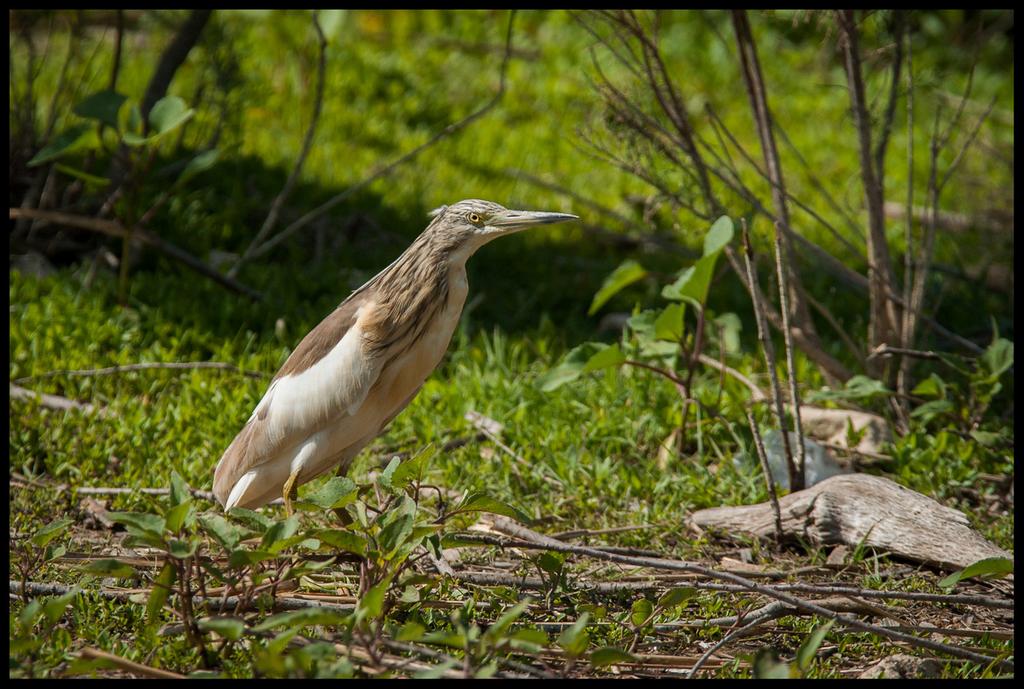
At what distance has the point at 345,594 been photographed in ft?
11.2

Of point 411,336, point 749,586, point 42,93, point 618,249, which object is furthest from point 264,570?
point 42,93

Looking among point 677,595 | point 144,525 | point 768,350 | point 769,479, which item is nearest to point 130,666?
point 144,525

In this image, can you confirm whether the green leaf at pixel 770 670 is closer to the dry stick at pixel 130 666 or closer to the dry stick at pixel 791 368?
the dry stick at pixel 130 666

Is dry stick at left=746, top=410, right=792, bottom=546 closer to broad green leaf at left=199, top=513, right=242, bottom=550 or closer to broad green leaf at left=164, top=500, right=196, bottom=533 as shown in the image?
broad green leaf at left=199, top=513, right=242, bottom=550

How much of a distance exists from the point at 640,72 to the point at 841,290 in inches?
78.2

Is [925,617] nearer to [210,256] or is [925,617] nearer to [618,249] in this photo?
→ [618,249]

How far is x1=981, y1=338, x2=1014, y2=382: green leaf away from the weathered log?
73cm

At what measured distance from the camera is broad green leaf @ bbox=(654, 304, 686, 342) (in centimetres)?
422

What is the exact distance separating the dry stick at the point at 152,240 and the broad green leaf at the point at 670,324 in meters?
2.22

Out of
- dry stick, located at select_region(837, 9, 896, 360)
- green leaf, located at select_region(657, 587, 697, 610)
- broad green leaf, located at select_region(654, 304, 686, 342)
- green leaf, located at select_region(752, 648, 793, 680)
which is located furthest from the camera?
dry stick, located at select_region(837, 9, 896, 360)

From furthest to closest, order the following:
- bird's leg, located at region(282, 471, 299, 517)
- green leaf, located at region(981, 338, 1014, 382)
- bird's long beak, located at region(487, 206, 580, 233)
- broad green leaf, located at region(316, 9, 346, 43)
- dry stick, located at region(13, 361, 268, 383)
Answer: broad green leaf, located at region(316, 9, 346, 43) < dry stick, located at region(13, 361, 268, 383) < green leaf, located at region(981, 338, 1014, 382) < bird's leg, located at region(282, 471, 299, 517) < bird's long beak, located at region(487, 206, 580, 233)

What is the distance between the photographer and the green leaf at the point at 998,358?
4.34 meters

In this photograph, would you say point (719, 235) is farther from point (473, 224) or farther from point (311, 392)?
point (311, 392)

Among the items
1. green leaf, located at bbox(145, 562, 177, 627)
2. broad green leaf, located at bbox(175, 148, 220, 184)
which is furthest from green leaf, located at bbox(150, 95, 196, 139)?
green leaf, located at bbox(145, 562, 177, 627)
